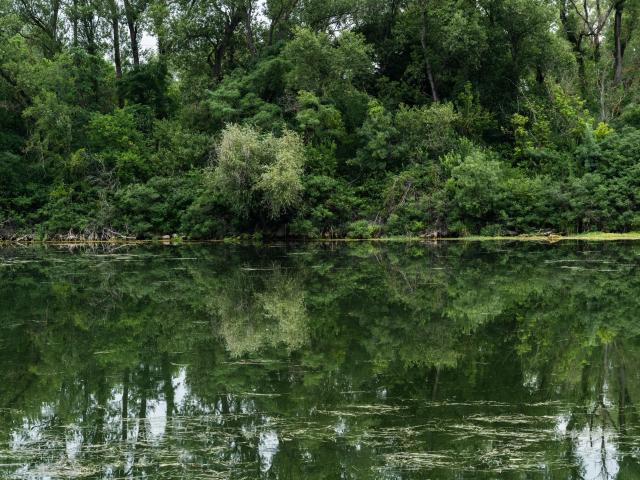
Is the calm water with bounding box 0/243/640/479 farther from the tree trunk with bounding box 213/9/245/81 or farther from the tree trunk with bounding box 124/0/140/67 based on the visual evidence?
the tree trunk with bounding box 124/0/140/67

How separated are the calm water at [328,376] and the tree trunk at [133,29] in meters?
30.6

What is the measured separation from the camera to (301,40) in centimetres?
3912

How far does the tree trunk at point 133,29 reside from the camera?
47094mm

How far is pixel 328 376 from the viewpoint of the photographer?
10.2m

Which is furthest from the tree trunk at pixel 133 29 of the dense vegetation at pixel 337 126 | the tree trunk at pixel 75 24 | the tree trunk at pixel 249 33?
the tree trunk at pixel 249 33

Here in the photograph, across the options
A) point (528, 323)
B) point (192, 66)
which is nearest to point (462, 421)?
point (528, 323)

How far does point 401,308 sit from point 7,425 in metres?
8.87

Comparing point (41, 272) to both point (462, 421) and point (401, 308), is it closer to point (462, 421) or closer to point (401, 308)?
point (401, 308)

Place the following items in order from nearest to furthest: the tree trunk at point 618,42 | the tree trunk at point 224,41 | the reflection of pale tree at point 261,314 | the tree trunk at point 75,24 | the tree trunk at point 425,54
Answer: the reflection of pale tree at point 261,314
the tree trunk at point 425,54
the tree trunk at point 618,42
the tree trunk at point 224,41
the tree trunk at point 75,24

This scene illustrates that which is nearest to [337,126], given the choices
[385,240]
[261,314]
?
[385,240]

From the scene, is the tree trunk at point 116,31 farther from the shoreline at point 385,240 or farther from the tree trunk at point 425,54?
the tree trunk at point 425,54

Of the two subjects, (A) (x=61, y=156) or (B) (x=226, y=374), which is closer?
(B) (x=226, y=374)

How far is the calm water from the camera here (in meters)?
7.08

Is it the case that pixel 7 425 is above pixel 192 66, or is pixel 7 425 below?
below
